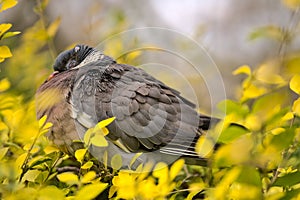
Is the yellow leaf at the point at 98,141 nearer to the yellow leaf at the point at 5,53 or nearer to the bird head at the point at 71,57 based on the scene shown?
the yellow leaf at the point at 5,53

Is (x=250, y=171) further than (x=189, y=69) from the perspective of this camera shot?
No

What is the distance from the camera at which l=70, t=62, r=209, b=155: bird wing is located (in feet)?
4.76

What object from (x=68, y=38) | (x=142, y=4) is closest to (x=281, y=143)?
(x=68, y=38)

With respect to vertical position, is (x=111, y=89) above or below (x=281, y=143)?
above

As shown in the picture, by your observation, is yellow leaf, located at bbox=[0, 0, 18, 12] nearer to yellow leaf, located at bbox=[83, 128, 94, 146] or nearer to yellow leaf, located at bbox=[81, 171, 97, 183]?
yellow leaf, located at bbox=[83, 128, 94, 146]

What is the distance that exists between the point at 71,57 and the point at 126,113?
1.18 ft

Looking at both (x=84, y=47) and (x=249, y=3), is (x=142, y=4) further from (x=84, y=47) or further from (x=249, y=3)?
(x=84, y=47)

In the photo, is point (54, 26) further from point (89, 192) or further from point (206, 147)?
point (89, 192)

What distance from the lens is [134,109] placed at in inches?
57.7

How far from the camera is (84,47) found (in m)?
1.69

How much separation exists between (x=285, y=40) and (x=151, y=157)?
1.86 feet

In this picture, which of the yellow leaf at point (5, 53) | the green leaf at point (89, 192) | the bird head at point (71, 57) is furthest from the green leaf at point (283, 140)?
the bird head at point (71, 57)

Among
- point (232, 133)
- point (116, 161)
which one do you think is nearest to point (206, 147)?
point (116, 161)

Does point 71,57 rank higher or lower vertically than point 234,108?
higher
